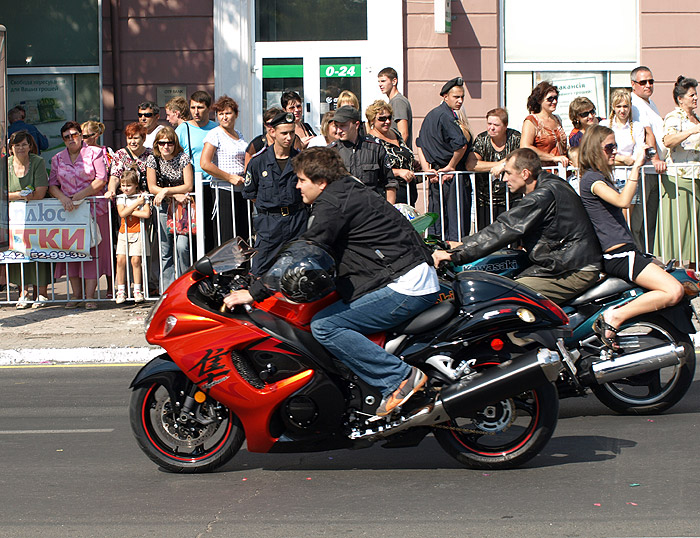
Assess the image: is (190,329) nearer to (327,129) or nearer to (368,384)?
(368,384)

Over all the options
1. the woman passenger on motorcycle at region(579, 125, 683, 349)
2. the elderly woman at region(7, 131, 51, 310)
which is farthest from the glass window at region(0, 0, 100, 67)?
the woman passenger on motorcycle at region(579, 125, 683, 349)

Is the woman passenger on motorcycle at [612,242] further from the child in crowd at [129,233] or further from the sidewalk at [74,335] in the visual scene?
the child in crowd at [129,233]

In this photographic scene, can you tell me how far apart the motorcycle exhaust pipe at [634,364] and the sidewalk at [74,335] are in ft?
14.7

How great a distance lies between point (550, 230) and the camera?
6867 millimetres

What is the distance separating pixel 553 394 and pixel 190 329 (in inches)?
77.1

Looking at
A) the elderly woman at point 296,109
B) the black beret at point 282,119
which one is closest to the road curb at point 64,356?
the black beret at point 282,119

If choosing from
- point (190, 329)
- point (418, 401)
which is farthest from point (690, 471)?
point (190, 329)

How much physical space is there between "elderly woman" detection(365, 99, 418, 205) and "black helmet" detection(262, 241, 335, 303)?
5.13 m

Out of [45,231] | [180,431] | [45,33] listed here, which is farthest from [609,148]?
[45,33]

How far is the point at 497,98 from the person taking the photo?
1581cm

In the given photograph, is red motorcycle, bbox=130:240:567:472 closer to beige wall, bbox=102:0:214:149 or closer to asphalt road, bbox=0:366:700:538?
asphalt road, bbox=0:366:700:538

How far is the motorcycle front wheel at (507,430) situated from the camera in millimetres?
5680

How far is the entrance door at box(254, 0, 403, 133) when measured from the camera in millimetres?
15820

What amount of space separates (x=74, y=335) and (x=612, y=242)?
5.52 metres
